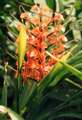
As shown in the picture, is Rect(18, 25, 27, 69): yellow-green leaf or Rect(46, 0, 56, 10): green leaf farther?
Rect(46, 0, 56, 10): green leaf

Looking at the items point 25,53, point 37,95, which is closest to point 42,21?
point 25,53

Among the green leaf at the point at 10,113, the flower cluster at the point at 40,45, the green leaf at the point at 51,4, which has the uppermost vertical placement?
the green leaf at the point at 51,4

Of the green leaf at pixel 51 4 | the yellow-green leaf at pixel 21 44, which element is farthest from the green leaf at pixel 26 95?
the green leaf at pixel 51 4

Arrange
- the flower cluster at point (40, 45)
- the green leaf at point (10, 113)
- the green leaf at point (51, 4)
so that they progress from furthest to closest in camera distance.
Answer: the green leaf at point (51, 4)
the flower cluster at point (40, 45)
the green leaf at point (10, 113)

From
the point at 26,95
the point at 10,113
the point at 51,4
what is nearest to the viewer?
the point at 10,113

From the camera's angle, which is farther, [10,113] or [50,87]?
[50,87]

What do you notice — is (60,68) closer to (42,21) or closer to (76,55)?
(76,55)

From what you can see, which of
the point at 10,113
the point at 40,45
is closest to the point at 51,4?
the point at 40,45

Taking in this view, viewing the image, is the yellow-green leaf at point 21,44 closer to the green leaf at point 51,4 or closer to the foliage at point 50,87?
the foliage at point 50,87

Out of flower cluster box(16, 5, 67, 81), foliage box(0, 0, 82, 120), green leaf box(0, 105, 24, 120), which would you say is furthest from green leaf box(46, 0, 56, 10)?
green leaf box(0, 105, 24, 120)

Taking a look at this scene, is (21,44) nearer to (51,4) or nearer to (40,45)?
(40,45)

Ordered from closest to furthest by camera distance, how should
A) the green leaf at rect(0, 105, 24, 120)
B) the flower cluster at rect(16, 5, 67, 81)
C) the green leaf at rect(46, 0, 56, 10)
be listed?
the green leaf at rect(0, 105, 24, 120), the flower cluster at rect(16, 5, 67, 81), the green leaf at rect(46, 0, 56, 10)

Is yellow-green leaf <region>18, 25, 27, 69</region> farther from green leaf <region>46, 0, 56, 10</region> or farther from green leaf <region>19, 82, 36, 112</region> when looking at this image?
green leaf <region>46, 0, 56, 10</region>
